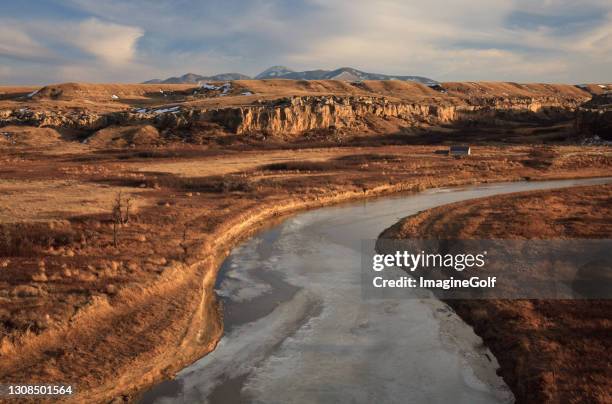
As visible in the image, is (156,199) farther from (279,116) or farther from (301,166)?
(279,116)

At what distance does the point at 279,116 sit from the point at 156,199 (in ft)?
167

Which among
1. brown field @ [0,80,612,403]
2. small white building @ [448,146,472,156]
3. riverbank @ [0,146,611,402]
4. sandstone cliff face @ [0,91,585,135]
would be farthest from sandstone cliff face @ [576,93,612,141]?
riverbank @ [0,146,611,402]

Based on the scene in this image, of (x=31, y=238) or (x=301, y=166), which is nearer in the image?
(x=31, y=238)

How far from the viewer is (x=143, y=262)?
830 inches

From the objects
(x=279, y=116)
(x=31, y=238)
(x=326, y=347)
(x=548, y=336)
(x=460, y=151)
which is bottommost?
(x=326, y=347)

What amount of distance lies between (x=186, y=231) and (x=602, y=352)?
20124 millimetres

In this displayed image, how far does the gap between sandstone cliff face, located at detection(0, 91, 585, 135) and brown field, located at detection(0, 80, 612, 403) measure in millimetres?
705

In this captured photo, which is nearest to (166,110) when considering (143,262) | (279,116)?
(279,116)

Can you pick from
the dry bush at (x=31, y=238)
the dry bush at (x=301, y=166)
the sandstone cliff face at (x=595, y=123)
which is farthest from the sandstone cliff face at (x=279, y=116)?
the dry bush at (x=31, y=238)

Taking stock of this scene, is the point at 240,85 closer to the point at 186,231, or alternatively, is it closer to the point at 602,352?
the point at 186,231

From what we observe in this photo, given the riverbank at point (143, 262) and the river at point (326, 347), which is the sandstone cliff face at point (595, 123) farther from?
the river at point (326, 347)

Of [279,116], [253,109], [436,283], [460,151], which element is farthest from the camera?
[279,116]

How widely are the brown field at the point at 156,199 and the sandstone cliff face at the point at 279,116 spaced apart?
2.31 ft

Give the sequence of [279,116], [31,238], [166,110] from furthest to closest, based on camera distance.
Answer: [166,110], [279,116], [31,238]
